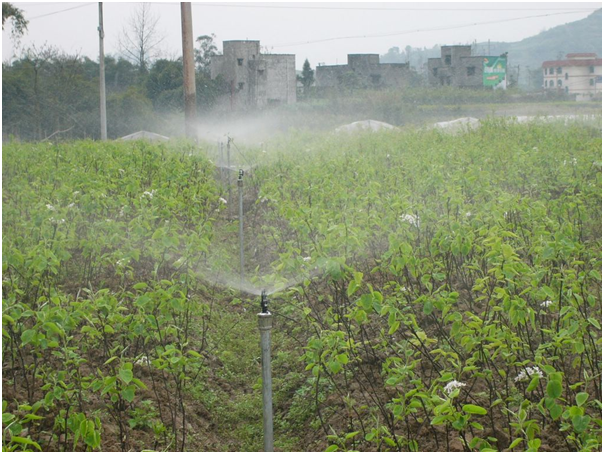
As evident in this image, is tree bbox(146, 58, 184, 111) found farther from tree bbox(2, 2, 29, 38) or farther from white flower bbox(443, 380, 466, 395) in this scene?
white flower bbox(443, 380, 466, 395)

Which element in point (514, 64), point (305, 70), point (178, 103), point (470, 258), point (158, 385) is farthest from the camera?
point (514, 64)

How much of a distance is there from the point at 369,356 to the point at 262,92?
1262 inches

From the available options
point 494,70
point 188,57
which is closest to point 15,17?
point 188,57

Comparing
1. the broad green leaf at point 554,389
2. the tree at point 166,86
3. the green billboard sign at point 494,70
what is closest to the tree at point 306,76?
the green billboard sign at point 494,70

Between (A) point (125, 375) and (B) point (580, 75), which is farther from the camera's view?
(B) point (580, 75)

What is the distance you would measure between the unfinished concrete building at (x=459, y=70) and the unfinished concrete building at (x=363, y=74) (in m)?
1.73

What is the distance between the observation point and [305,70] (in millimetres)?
46188

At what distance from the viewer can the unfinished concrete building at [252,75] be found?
3469 centimetres

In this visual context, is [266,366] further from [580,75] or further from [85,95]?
[580,75]

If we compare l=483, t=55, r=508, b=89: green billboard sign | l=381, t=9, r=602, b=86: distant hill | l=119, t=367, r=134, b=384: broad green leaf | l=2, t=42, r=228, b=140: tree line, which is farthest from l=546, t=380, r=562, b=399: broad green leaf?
l=381, t=9, r=602, b=86: distant hill

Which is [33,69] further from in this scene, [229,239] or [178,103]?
[229,239]

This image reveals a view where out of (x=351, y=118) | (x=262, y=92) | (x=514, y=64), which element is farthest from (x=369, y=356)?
(x=514, y=64)

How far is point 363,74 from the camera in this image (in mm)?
41031

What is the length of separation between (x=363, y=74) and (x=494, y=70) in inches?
331
